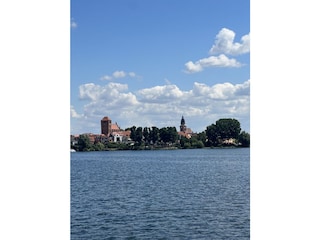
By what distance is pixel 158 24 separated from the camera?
12828 mm

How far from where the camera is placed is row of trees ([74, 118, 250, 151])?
72.8 ft

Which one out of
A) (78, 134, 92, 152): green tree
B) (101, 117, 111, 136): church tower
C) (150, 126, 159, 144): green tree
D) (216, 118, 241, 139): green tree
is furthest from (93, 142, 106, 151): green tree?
(216, 118, 241, 139): green tree

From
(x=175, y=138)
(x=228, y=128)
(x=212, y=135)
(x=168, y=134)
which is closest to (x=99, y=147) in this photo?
(x=168, y=134)

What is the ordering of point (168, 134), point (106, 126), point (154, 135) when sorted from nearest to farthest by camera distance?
point (154, 135) → point (168, 134) → point (106, 126)

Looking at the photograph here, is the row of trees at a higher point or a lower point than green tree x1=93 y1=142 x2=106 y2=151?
higher

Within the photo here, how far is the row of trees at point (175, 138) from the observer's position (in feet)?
72.8

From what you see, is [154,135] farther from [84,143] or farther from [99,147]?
[84,143]

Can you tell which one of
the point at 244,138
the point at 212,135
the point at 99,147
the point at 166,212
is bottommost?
the point at 166,212

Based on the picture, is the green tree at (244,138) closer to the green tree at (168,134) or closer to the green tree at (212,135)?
the green tree at (212,135)

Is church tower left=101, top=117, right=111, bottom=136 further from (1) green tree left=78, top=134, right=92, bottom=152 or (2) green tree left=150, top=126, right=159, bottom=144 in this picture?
(1) green tree left=78, top=134, right=92, bottom=152

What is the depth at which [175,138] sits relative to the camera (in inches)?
1005
